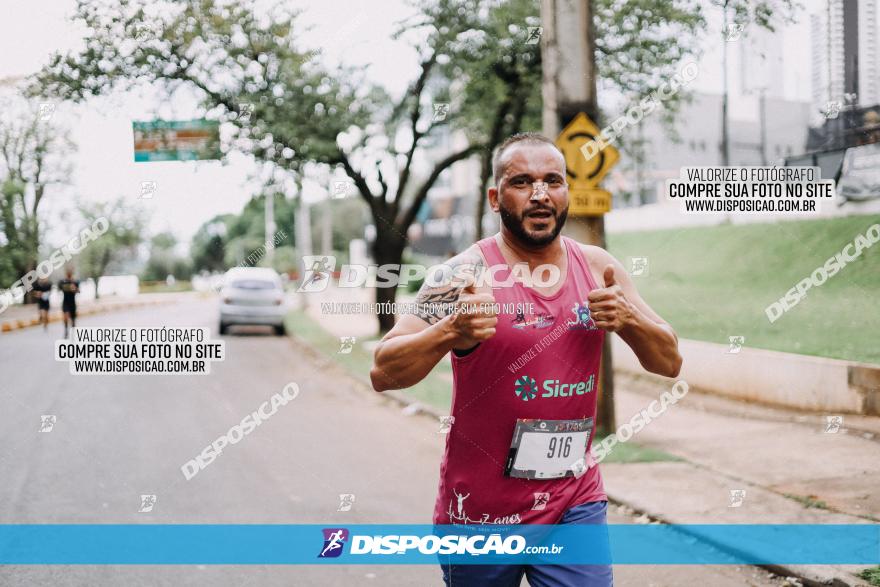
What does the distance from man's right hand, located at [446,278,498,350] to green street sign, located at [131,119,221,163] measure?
396 centimetres

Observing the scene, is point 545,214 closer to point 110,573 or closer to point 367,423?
point 110,573

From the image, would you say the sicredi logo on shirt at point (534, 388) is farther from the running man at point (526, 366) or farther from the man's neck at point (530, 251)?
the man's neck at point (530, 251)

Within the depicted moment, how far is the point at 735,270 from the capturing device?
10.8m

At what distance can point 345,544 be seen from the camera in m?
4.66

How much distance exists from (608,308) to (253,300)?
12.9 metres

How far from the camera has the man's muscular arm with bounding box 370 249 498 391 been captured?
→ 214cm

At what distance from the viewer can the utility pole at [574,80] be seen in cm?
681

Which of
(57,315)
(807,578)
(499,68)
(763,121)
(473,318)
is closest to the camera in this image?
(473,318)

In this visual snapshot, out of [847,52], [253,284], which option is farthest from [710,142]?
[253,284]

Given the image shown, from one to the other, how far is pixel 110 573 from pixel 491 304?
326 cm

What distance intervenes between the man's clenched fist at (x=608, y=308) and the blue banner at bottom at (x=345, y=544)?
204cm

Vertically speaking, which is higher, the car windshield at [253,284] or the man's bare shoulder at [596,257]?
the man's bare shoulder at [596,257]

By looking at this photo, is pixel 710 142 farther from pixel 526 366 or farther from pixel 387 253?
pixel 526 366

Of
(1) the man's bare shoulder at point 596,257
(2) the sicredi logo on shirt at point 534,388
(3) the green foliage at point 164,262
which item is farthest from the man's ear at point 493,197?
(3) the green foliage at point 164,262
